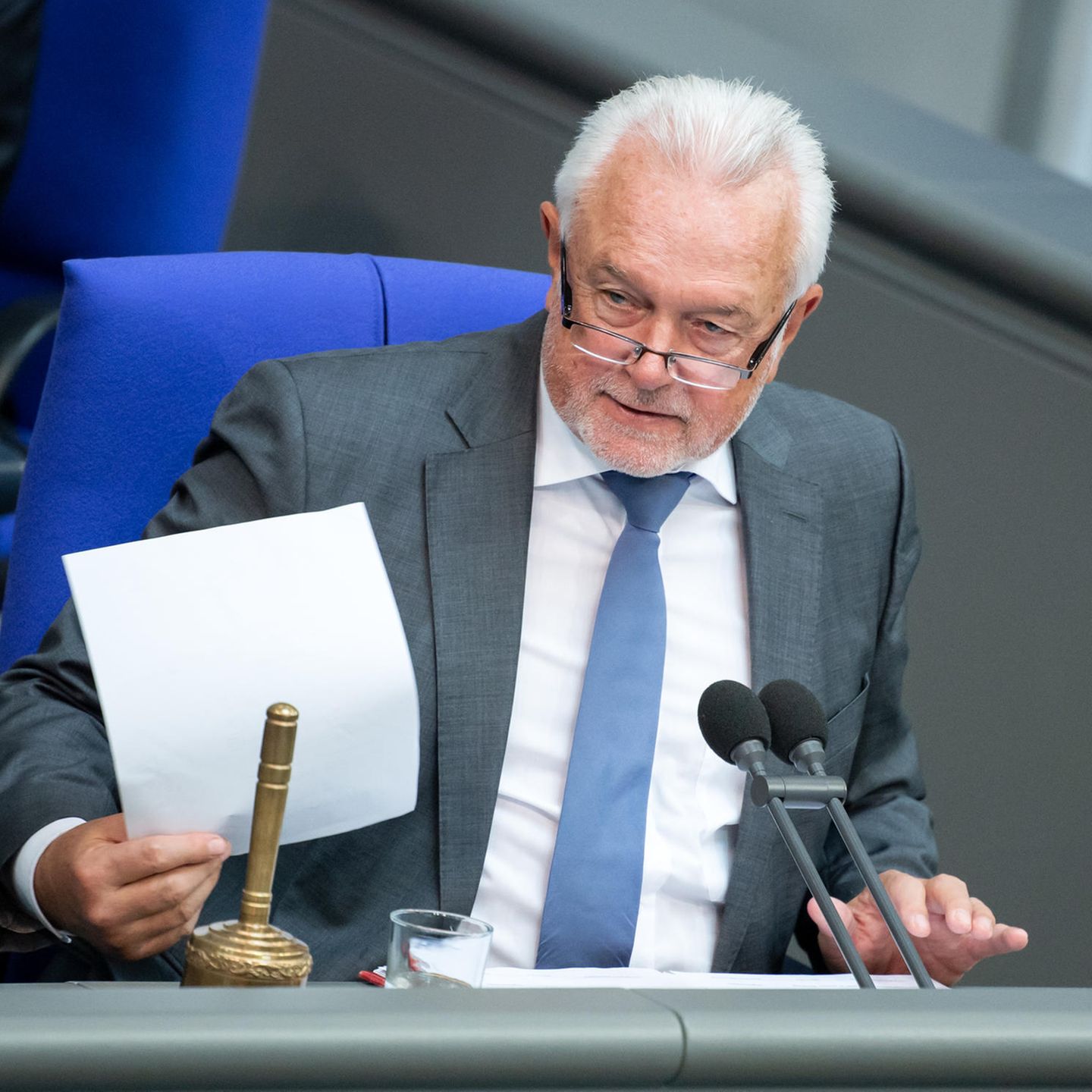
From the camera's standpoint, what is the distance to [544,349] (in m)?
1.39

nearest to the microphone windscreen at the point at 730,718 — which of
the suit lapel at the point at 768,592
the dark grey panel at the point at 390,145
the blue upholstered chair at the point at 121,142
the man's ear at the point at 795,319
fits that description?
the suit lapel at the point at 768,592

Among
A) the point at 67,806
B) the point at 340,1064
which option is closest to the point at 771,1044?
the point at 340,1064

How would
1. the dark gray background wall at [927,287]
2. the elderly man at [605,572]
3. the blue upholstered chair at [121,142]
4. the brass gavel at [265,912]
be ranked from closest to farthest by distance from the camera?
the brass gavel at [265,912] < the elderly man at [605,572] < the blue upholstered chair at [121,142] < the dark gray background wall at [927,287]

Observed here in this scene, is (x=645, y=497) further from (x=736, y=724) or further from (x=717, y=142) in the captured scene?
(x=736, y=724)

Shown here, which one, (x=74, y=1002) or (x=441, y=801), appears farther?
(x=441, y=801)

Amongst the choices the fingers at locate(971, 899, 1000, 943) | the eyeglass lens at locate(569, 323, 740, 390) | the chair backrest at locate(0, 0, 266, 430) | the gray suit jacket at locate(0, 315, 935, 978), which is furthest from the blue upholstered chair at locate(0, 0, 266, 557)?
the fingers at locate(971, 899, 1000, 943)

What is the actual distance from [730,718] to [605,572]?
1.45 feet

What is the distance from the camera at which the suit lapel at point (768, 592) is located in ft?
4.34

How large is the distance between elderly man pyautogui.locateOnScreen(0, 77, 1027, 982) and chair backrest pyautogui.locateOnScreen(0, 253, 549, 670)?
73 millimetres

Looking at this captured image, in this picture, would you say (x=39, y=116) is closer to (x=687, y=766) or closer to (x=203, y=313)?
(x=203, y=313)

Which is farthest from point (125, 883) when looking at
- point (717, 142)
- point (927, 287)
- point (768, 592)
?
point (927, 287)

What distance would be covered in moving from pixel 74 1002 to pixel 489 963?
0.67m

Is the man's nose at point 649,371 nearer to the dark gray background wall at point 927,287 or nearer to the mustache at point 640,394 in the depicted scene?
the mustache at point 640,394

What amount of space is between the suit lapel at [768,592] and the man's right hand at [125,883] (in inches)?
19.5
